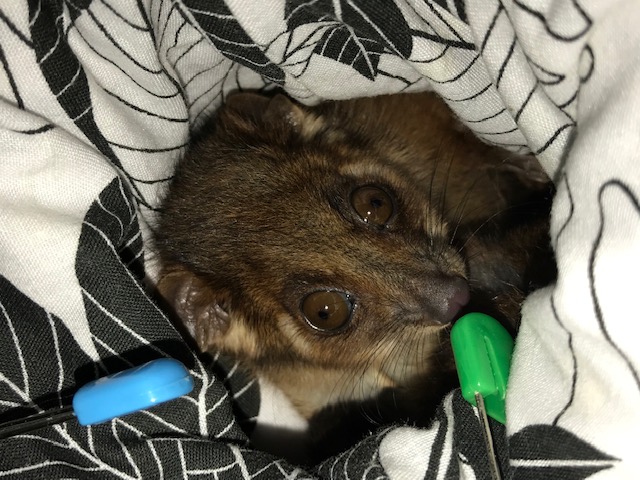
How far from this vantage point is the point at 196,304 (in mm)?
2498

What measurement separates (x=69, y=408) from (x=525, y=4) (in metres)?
1.63

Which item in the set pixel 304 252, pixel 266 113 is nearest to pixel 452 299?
pixel 304 252

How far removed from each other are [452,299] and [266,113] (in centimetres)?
106

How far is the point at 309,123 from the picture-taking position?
2771 millimetres

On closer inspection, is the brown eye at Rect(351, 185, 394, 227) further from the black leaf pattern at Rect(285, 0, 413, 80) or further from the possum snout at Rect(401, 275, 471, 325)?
the black leaf pattern at Rect(285, 0, 413, 80)

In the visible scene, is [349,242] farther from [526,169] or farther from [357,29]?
[526,169]

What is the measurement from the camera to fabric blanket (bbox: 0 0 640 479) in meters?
1.82

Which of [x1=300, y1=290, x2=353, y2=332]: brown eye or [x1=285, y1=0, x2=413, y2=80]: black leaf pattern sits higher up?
[x1=285, y1=0, x2=413, y2=80]: black leaf pattern

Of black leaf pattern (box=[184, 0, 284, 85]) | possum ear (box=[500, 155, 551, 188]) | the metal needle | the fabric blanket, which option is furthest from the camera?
possum ear (box=[500, 155, 551, 188])

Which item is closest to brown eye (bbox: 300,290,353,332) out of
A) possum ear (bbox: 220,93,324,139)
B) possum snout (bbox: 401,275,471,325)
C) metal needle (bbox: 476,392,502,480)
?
possum snout (bbox: 401,275,471,325)

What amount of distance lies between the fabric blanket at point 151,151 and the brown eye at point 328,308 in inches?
16.1

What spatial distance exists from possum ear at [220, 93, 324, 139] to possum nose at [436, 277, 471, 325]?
88cm

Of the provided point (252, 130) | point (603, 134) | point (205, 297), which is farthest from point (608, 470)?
point (252, 130)

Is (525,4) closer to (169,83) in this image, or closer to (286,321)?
(169,83)
